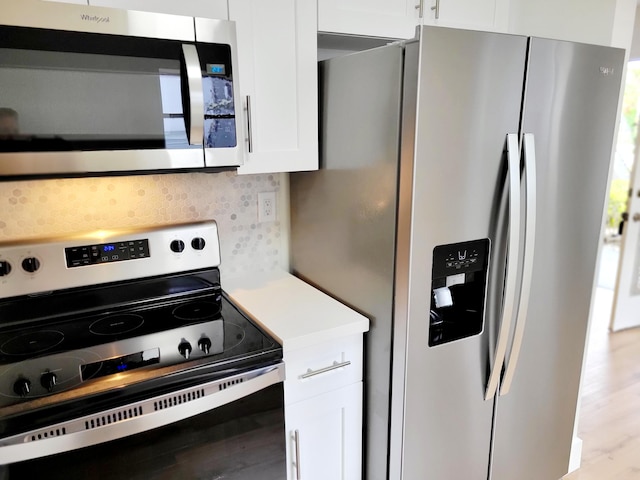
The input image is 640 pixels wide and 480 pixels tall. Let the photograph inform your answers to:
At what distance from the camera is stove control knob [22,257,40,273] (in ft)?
4.52

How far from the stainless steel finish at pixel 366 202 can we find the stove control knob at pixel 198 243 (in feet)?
1.33

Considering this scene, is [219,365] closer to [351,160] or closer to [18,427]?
[18,427]

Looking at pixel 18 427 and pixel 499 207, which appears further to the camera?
pixel 499 207

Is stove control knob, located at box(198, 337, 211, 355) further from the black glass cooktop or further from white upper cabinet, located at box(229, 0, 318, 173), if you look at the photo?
white upper cabinet, located at box(229, 0, 318, 173)

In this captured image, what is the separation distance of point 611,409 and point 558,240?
1653 mm

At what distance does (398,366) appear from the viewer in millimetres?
1354

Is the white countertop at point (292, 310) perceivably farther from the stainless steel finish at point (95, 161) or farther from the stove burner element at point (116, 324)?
the stainless steel finish at point (95, 161)

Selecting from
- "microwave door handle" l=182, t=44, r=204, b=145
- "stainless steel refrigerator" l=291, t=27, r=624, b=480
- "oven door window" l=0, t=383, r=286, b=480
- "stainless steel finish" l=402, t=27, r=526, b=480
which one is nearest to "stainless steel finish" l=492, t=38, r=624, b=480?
"stainless steel refrigerator" l=291, t=27, r=624, b=480

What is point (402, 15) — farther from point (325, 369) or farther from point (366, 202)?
point (325, 369)

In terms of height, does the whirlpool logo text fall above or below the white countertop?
above

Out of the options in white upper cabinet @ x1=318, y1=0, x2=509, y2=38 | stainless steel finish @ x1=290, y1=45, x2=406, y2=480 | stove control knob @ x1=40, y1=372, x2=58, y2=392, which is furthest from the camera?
white upper cabinet @ x1=318, y1=0, x2=509, y2=38

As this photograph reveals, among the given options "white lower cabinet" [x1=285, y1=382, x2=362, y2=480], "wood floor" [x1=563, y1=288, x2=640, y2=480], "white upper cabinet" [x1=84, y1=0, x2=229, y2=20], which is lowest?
"wood floor" [x1=563, y1=288, x2=640, y2=480]

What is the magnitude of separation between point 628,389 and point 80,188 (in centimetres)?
309

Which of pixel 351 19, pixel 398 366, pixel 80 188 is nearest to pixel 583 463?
pixel 398 366
